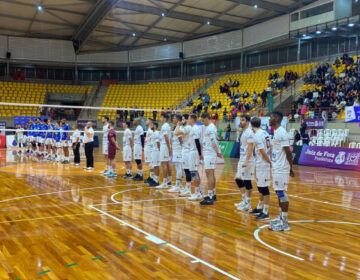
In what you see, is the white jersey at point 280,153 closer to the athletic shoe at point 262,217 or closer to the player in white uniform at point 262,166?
the player in white uniform at point 262,166

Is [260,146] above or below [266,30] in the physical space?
below

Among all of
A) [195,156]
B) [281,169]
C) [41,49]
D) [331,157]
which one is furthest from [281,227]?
[41,49]

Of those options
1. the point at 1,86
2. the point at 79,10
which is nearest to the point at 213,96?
the point at 79,10

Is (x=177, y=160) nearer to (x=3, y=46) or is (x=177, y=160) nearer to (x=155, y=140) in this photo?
(x=155, y=140)

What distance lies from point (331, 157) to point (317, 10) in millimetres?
11738

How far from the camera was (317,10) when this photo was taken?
75.9ft

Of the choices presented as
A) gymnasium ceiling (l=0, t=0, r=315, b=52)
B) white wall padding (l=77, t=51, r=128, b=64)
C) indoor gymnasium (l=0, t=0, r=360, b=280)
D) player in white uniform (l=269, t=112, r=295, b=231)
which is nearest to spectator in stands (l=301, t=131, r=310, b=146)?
indoor gymnasium (l=0, t=0, r=360, b=280)

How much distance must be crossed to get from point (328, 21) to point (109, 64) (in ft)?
69.8

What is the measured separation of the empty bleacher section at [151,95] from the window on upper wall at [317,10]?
1063cm

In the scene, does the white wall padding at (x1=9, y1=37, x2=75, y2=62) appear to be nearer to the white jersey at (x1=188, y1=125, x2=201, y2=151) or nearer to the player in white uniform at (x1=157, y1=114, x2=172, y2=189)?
the player in white uniform at (x1=157, y1=114, x2=172, y2=189)

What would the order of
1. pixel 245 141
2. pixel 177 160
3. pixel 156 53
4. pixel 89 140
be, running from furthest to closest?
pixel 156 53
pixel 89 140
pixel 177 160
pixel 245 141

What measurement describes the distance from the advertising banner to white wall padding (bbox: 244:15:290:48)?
1057 centimetres

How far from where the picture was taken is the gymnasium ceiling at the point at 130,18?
24016 millimetres

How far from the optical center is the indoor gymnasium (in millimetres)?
4642
